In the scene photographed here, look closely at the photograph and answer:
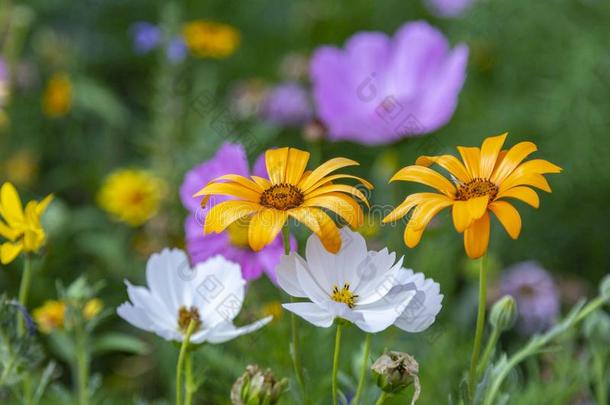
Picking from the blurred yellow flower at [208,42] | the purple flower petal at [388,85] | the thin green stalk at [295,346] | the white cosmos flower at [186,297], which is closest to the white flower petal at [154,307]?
the white cosmos flower at [186,297]

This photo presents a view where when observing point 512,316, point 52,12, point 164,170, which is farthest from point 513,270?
point 52,12

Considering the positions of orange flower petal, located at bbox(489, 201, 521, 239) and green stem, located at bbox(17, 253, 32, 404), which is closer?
orange flower petal, located at bbox(489, 201, 521, 239)

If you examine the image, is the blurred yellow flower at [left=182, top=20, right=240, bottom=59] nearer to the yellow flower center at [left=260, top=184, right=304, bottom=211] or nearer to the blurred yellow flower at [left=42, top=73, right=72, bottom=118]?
the blurred yellow flower at [left=42, top=73, right=72, bottom=118]

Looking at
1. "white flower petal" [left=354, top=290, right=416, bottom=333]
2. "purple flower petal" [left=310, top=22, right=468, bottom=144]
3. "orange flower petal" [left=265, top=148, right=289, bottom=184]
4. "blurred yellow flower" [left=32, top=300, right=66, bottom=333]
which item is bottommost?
"blurred yellow flower" [left=32, top=300, right=66, bottom=333]

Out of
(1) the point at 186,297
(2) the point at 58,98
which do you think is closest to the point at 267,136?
(2) the point at 58,98

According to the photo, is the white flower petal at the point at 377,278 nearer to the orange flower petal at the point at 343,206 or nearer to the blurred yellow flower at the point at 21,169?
the orange flower petal at the point at 343,206

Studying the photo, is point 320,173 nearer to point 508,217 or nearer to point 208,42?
point 508,217

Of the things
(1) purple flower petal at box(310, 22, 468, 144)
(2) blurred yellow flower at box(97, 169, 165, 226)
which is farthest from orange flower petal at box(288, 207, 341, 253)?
(2) blurred yellow flower at box(97, 169, 165, 226)
